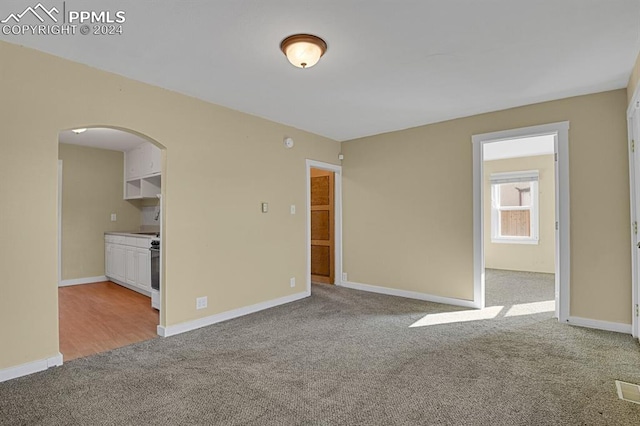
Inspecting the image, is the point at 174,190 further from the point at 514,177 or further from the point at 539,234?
the point at 539,234

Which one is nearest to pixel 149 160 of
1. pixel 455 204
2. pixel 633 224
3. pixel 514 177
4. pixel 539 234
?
pixel 455 204

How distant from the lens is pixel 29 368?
2400 mm

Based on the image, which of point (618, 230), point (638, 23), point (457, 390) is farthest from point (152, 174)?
point (618, 230)

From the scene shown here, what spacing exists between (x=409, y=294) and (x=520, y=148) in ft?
12.0

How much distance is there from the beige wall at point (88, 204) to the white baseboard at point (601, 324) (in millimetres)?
7024

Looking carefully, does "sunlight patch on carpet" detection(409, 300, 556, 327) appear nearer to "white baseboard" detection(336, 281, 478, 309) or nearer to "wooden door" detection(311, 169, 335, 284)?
"white baseboard" detection(336, 281, 478, 309)

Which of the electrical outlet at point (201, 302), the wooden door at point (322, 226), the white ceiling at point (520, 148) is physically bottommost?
the electrical outlet at point (201, 302)

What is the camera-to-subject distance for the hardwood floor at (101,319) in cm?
300

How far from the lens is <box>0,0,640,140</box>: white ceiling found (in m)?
2.01

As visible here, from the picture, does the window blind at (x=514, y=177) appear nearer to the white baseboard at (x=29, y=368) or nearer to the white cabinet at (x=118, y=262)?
the white cabinet at (x=118, y=262)

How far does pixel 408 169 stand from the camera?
4.73 meters

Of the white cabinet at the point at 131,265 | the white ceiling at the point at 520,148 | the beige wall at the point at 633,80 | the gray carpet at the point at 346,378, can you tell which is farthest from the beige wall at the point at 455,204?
the white cabinet at the point at 131,265
